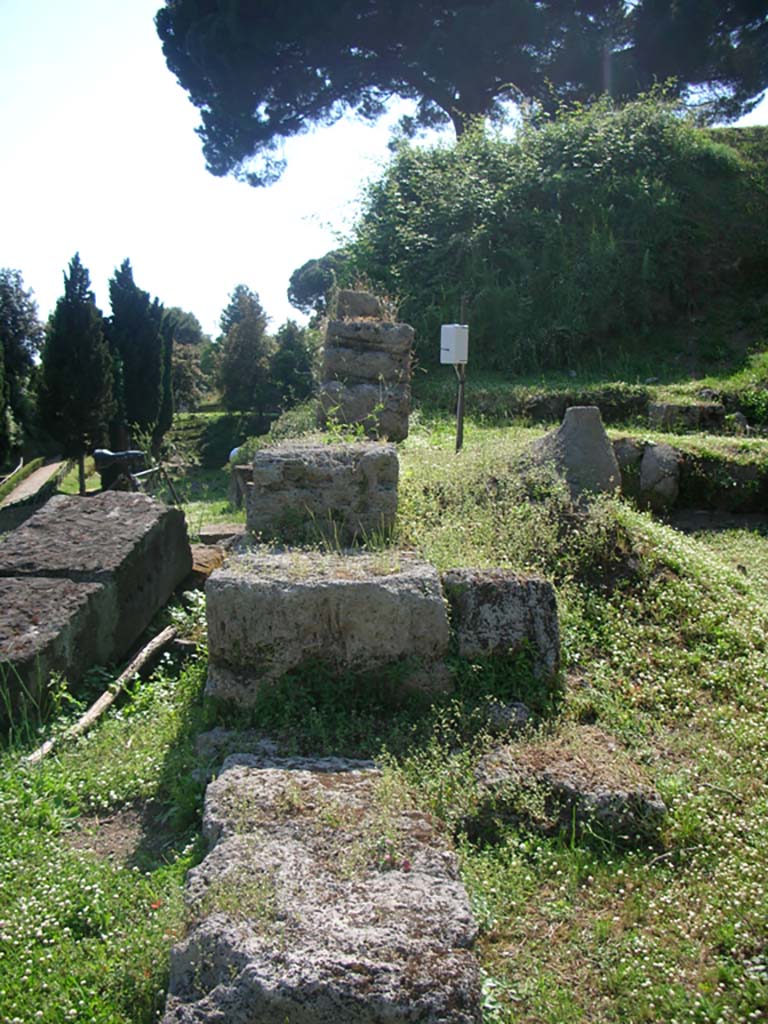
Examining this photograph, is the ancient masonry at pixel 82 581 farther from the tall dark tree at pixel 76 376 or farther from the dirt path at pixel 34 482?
the tall dark tree at pixel 76 376

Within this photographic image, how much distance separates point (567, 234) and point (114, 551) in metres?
11.4

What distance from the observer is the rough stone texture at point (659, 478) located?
25.0 feet

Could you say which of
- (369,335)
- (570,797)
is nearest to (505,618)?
(570,797)

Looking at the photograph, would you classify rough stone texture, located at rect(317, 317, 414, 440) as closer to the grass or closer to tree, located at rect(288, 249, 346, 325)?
the grass

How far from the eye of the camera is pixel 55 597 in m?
4.77

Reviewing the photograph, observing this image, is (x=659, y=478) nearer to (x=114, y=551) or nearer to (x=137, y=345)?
(x=114, y=551)

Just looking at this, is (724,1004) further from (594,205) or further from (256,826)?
(594,205)

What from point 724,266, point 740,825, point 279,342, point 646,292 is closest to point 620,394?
point 646,292

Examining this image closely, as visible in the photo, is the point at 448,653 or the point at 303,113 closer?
the point at 448,653

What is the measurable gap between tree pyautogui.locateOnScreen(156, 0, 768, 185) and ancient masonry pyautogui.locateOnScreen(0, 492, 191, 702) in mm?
20437

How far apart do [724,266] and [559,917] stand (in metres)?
13.7

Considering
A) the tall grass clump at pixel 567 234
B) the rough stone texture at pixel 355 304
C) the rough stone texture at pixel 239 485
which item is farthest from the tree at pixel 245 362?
the rough stone texture at pixel 355 304

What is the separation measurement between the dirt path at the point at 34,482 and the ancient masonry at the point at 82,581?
12886 millimetres

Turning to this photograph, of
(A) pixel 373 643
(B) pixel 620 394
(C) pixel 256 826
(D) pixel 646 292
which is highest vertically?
(D) pixel 646 292
